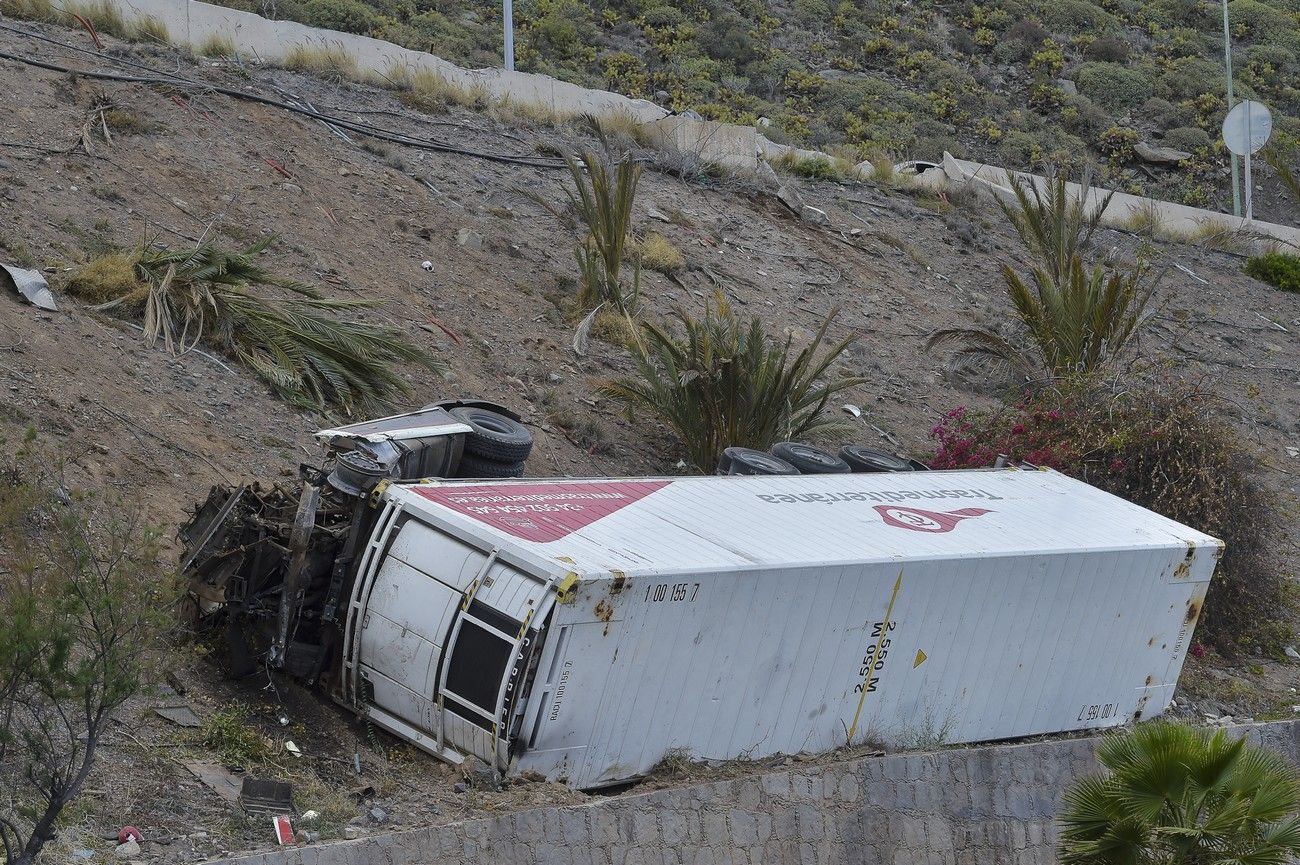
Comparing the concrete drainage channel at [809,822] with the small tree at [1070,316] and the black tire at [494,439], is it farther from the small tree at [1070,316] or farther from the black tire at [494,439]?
the small tree at [1070,316]

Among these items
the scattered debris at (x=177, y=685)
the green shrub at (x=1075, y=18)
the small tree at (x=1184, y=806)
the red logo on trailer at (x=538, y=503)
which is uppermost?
the green shrub at (x=1075, y=18)

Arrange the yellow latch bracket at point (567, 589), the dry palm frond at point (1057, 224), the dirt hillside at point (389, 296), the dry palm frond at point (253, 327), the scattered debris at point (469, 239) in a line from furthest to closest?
the scattered debris at point (469, 239) < the dry palm frond at point (1057, 224) < the dry palm frond at point (253, 327) < the dirt hillside at point (389, 296) < the yellow latch bracket at point (567, 589)

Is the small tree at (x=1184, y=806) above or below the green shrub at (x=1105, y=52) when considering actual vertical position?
below

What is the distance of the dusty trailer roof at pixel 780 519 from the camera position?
897cm

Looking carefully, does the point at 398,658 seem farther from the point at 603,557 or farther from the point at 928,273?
the point at 928,273

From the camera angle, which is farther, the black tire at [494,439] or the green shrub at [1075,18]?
the green shrub at [1075,18]

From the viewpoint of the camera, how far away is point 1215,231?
30.2 metres

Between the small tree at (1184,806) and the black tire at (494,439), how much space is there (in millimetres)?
5014

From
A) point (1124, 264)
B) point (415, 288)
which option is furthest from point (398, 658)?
point (1124, 264)

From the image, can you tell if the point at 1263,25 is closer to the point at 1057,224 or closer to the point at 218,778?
the point at 1057,224

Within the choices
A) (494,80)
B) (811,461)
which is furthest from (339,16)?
(811,461)

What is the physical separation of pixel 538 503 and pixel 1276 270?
2408 centimetres

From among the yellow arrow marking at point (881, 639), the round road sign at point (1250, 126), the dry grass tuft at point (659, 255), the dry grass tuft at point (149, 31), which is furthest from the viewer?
the round road sign at point (1250, 126)

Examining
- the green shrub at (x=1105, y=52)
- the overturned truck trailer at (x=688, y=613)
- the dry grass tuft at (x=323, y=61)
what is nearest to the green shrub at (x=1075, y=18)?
the green shrub at (x=1105, y=52)
